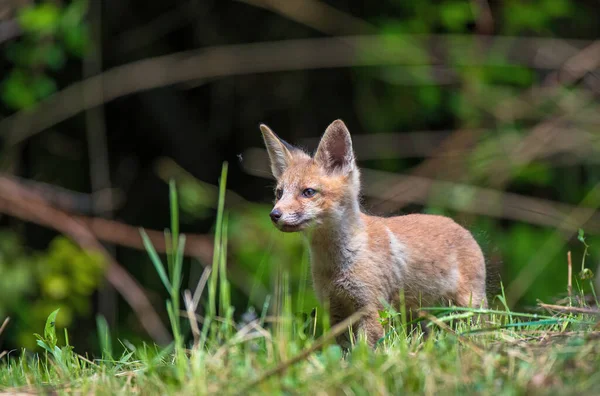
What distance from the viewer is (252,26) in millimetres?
12578

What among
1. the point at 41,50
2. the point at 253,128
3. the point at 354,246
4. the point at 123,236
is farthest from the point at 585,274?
the point at 253,128

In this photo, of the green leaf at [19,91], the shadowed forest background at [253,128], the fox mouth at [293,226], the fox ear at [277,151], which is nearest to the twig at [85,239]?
the shadowed forest background at [253,128]

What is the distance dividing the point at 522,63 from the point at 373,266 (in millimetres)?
6834

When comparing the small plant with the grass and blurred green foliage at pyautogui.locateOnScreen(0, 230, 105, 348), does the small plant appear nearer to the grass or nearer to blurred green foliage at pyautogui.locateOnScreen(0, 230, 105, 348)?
the grass

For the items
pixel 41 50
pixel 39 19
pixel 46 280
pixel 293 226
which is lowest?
pixel 46 280

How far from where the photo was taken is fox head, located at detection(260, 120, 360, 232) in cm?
574

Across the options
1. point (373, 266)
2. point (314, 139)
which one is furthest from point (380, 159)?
point (373, 266)

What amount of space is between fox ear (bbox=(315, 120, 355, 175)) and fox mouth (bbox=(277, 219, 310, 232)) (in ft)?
1.83

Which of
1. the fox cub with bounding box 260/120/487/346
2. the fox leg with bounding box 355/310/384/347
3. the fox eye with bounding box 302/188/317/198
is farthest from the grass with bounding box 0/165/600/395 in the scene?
the fox eye with bounding box 302/188/317/198

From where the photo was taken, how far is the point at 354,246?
19.1 feet

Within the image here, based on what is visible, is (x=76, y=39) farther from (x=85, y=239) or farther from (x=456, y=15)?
(x=456, y=15)

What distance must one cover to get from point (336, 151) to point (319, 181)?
10.9 inches

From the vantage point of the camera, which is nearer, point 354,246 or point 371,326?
point 371,326

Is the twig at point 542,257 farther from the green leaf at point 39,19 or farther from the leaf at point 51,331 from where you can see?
the leaf at point 51,331
